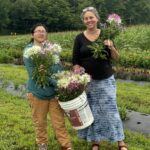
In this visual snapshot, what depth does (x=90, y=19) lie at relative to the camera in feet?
17.3

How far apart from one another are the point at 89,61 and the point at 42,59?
0.63 m

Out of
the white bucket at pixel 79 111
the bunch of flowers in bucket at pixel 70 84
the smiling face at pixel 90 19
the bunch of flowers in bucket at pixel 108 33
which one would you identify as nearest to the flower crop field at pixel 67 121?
the bunch of flowers in bucket at pixel 108 33

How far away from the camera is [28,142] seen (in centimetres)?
619

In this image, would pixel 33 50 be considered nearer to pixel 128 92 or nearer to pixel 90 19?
pixel 90 19

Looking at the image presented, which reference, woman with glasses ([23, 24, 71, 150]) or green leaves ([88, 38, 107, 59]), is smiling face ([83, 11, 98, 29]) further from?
woman with glasses ([23, 24, 71, 150])

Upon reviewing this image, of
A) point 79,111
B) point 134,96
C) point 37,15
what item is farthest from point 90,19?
point 37,15

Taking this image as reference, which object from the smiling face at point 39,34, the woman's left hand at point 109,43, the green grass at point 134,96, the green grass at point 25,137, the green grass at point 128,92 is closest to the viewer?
the woman's left hand at point 109,43

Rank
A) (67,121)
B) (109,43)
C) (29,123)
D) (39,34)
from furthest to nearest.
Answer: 1. (67,121)
2. (29,123)
3. (39,34)
4. (109,43)

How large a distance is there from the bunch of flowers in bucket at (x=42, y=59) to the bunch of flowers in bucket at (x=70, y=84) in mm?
158

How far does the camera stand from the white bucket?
5.07 m

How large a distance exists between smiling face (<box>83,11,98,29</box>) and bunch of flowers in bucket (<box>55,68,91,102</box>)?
615 millimetres

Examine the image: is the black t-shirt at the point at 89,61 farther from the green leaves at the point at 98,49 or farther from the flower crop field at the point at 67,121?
the flower crop field at the point at 67,121

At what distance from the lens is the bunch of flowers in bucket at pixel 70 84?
16.5 ft

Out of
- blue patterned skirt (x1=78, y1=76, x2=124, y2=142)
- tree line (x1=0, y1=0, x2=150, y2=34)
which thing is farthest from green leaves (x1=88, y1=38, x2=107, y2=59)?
tree line (x1=0, y1=0, x2=150, y2=34)
